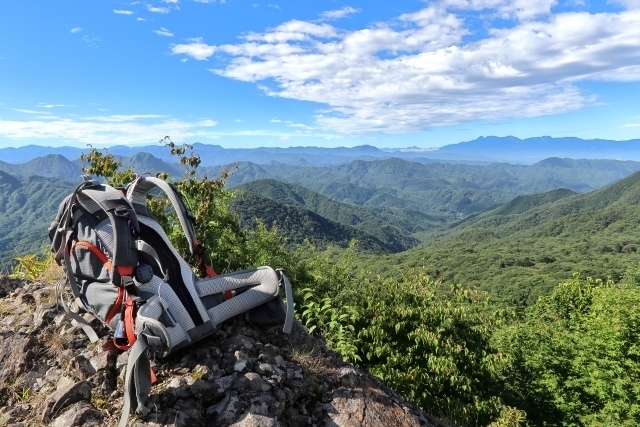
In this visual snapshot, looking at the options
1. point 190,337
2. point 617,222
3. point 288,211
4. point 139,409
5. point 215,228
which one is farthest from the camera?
point 288,211

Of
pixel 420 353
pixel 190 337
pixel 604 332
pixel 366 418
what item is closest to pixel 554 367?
pixel 604 332

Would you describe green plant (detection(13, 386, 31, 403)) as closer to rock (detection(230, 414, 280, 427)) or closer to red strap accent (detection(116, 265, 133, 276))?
red strap accent (detection(116, 265, 133, 276))

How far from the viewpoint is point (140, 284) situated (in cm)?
305

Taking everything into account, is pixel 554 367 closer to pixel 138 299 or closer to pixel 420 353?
pixel 420 353

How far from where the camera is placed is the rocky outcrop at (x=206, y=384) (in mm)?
2684

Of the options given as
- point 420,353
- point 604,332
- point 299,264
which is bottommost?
point 604,332

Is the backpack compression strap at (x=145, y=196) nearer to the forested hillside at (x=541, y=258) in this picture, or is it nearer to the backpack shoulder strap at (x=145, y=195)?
the backpack shoulder strap at (x=145, y=195)

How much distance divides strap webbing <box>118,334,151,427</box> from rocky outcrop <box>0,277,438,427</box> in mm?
93

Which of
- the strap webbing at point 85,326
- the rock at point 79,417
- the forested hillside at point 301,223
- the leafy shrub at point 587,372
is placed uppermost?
the strap webbing at point 85,326

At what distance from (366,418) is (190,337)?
57.3 inches

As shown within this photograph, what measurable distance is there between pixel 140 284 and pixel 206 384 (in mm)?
917

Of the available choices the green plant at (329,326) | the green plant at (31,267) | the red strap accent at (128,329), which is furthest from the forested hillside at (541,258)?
the red strap accent at (128,329)

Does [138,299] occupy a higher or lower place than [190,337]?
higher

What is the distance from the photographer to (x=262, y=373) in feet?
9.81
